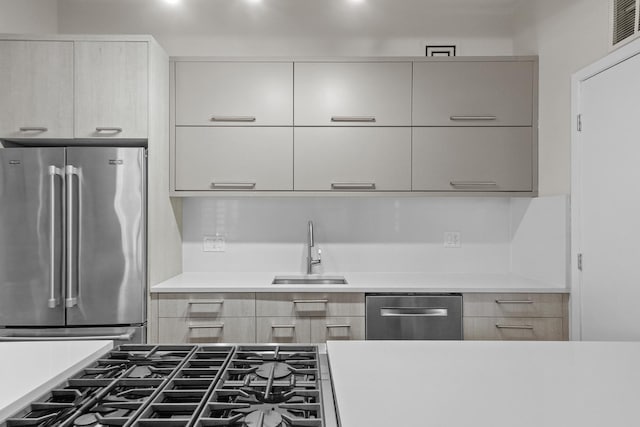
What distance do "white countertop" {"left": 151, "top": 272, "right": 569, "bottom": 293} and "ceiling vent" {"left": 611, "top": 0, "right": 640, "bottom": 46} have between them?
4.29ft

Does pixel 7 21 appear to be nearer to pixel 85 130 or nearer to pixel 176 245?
pixel 85 130

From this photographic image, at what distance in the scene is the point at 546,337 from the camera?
2.68m

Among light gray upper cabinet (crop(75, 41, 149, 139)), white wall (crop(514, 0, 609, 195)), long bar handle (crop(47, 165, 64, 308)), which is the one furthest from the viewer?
light gray upper cabinet (crop(75, 41, 149, 139))

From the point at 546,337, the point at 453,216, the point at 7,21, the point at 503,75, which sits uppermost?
the point at 7,21

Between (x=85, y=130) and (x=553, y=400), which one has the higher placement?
(x=85, y=130)

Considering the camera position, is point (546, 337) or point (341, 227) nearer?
point (546, 337)

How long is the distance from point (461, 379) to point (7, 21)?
3.20 metres

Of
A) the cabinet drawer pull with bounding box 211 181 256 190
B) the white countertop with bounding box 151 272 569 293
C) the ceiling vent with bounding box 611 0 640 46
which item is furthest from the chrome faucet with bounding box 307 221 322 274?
the ceiling vent with bounding box 611 0 640 46

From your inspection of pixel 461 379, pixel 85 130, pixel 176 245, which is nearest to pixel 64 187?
pixel 85 130

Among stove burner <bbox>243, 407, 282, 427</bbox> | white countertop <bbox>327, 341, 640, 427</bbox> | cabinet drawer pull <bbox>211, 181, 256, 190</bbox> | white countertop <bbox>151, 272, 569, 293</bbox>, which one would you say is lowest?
white countertop <bbox>151, 272, 569, 293</bbox>

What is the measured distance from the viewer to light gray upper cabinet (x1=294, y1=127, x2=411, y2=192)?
3.00m

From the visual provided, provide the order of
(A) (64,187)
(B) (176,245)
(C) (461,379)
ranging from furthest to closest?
(B) (176,245) < (A) (64,187) < (C) (461,379)

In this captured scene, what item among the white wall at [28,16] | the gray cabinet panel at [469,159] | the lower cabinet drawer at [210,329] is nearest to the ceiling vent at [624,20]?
the gray cabinet panel at [469,159]

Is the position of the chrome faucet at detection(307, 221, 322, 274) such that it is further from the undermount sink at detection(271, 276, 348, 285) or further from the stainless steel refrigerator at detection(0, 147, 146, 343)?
the stainless steel refrigerator at detection(0, 147, 146, 343)
